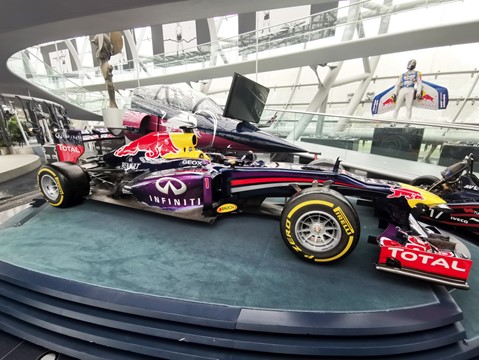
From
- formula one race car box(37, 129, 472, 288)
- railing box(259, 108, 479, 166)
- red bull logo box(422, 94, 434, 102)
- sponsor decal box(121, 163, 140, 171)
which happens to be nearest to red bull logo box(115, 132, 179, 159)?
formula one race car box(37, 129, 472, 288)

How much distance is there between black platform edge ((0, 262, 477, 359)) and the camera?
1337mm

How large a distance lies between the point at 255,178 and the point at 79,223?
1.91 m

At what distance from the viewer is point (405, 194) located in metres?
1.98

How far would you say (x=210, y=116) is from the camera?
3508 mm

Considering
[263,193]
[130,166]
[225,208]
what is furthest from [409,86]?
[130,166]

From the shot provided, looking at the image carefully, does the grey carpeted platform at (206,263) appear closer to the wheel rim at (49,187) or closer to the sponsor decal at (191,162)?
the wheel rim at (49,187)

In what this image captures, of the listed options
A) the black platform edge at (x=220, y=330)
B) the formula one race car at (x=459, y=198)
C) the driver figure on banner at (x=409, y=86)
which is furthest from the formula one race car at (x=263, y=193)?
the driver figure on banner at (x=409, y=86)

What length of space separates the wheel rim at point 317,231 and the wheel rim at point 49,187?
288 centimetres

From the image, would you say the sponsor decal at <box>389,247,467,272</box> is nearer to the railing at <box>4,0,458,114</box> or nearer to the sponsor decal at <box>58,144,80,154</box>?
the sponsor decal at <box>58,144,80,154</box>

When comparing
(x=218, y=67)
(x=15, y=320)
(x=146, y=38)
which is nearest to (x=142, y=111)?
(x=15, y=320)

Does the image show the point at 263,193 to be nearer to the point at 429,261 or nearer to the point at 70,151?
the point at 429,261

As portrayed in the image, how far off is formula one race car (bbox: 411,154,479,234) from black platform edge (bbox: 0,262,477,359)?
151 cm

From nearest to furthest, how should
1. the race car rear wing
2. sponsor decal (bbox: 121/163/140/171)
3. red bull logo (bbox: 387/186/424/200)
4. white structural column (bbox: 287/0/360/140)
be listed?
red bull logo (bbox: 387/186/424/200) → sponsor decal (bbox: 121/163/140/171) → the race car rear wing → white structural column (bbox: 287/0/360/140)

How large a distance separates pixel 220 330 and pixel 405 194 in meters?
1.69
